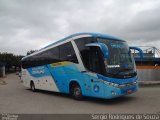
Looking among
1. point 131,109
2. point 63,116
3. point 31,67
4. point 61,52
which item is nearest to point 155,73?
point 31,67

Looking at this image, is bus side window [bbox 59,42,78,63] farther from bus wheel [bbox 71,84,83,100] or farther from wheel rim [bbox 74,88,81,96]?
wheel rim [bbox 74,88,81,96]

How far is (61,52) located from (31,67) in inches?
253

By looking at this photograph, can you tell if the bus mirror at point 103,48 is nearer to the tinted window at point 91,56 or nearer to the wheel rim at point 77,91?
the tinted window at point 91,56

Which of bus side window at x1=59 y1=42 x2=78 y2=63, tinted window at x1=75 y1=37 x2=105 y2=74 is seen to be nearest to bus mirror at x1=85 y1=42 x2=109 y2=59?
tinted window at x1=75 y1=37 x2=105 y2=74

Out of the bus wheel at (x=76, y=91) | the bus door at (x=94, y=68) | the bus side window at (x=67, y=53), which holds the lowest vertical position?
the bus wheel at (x=76, y=91)

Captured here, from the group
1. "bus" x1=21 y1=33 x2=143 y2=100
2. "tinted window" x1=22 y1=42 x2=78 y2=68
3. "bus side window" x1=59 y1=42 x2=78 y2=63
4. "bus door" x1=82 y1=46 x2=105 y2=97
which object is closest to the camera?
"bus" x1=21 y1=33 x2=143 y2=100

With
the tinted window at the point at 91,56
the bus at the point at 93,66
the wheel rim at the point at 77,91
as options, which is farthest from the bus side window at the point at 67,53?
the wheel rim at the point at 77,91

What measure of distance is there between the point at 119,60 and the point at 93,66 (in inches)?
51.1

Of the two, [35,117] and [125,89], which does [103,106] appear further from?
[35,117]

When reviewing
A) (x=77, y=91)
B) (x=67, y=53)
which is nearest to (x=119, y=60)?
(x=77, y=91)

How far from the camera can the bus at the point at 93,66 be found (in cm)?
1080

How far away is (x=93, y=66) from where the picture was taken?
1143cm

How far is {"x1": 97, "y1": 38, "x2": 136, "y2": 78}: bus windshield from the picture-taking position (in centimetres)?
1089

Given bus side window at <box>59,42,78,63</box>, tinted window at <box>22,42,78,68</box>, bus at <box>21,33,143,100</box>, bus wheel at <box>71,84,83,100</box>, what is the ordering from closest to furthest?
1. bus at <box>21,33,143,100</box>
2. bus wheel at <box>71,84,83,100</box>
3. bus side window at <box>59,42,78,63</box>
4. tinted window at <box>22,42,78,68</box>
